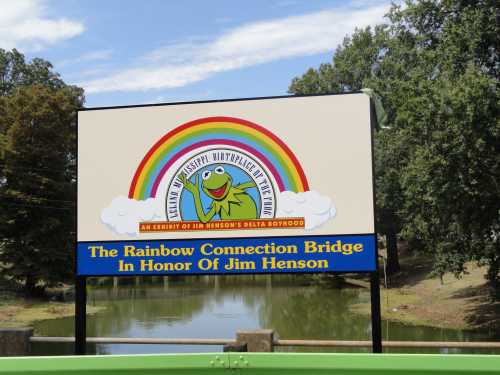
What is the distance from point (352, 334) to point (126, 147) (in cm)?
1668

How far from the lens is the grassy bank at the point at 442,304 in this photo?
2389 centimetres

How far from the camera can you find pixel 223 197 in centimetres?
707

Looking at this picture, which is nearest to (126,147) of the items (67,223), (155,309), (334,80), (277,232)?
(277,232)

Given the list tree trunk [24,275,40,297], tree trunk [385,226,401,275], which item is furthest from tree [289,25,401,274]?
tree trunk [24,275,40,297]

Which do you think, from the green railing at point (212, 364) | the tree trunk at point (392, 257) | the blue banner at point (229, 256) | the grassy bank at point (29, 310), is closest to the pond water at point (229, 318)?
the grassy bank at point (29, 310)

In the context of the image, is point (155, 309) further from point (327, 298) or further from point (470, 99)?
point (470, 99)

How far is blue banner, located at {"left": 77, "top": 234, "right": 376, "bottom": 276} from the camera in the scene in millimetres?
6832

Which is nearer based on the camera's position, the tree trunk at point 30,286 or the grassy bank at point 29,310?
the grassy bank at point 29,310

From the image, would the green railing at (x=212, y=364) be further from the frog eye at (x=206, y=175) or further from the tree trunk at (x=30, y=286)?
the tree trunk at (x=30, y=286)

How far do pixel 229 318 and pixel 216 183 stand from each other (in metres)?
19.5

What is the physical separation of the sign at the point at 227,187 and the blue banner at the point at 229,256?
12 mm

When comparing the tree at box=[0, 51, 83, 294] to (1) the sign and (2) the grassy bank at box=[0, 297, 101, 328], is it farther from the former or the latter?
(1) the sign

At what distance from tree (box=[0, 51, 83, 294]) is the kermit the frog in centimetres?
3019

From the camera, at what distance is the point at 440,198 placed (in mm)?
20281
